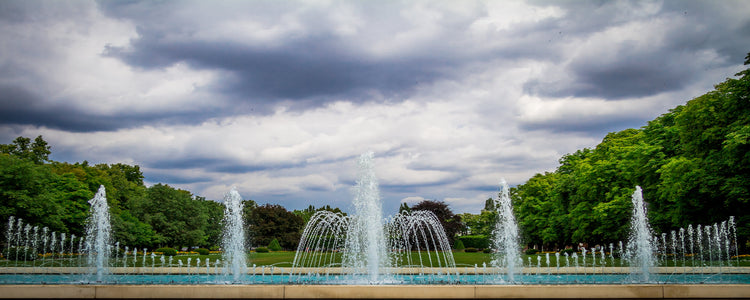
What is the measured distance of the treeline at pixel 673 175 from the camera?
25.1 meters

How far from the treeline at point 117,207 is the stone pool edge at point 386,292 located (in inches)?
1189

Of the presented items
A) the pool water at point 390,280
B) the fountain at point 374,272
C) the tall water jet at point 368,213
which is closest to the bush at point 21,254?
the fountain at point 374,272

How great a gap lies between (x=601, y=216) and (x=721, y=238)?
7.89 meters

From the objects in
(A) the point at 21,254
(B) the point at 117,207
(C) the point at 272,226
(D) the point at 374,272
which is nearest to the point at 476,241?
(C) the point at 272,226

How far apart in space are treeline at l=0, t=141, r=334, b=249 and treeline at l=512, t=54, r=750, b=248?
36.6 meters

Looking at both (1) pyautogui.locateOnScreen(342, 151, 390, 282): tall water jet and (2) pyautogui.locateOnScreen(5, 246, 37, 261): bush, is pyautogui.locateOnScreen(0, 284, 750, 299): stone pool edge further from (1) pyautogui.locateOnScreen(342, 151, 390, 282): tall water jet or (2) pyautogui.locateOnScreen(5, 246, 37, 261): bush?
(2) pyautogui.locateOnScreen(5, 246, 37, 261): bush

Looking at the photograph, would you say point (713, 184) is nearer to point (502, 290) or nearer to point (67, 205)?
point (502, 290)

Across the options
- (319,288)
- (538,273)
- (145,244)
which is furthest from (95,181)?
(319,288)

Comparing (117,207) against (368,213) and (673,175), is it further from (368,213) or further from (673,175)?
(673,175)

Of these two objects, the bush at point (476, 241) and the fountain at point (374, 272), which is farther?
the bush at point (476, 241)

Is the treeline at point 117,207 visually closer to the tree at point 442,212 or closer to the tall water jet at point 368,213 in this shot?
the tree at point 442,212

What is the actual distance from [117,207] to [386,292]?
5065 cm

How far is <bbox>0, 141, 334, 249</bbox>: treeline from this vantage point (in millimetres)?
37969

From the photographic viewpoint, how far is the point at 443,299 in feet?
36.8
